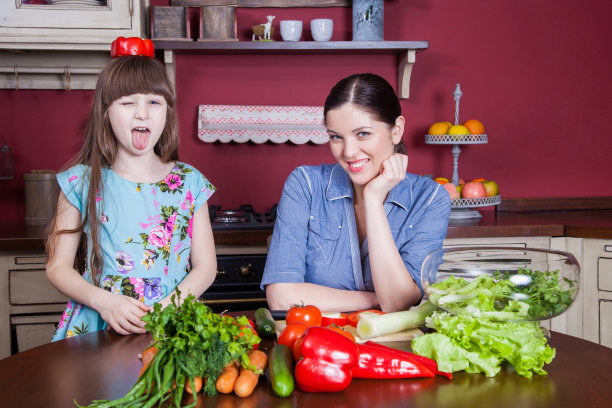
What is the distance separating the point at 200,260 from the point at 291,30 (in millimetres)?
1597

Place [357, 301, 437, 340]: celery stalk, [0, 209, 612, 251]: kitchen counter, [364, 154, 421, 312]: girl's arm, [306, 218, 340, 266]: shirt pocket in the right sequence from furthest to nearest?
[0, 209, 612, 251]: kitchen counter, [306, 218, 340, 266]: shirt pocket, [364, 154, 421, 312]: girl's arm, [357, 301, 437, 340]: celery stalk

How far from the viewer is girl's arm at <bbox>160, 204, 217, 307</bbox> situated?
1.72 metres

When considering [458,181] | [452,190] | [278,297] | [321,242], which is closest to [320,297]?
[278,297]

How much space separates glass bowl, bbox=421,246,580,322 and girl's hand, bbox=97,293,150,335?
2.26 ft

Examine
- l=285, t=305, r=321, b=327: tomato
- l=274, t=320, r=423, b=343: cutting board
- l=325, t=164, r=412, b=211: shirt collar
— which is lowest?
l=274, t=320, r=423, b=343: cutting board

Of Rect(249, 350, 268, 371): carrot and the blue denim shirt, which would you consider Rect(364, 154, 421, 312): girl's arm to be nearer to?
the blue denim shirt

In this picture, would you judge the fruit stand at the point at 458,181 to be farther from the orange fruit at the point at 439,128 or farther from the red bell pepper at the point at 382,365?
the red bell pepper at the point at 382,365

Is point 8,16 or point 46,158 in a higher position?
point 8,16

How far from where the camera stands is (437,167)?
10.9 ft

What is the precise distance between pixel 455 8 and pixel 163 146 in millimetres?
2053

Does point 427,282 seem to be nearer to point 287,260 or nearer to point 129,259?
point 287,260

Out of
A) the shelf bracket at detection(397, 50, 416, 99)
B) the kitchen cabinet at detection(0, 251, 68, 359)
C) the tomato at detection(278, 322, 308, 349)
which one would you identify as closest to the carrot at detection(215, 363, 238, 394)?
the tomato at detection(278, 322, 308, 349)

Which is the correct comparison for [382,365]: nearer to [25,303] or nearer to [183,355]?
[183,355]

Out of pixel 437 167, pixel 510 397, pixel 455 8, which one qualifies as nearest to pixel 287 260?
pixel 510 397
